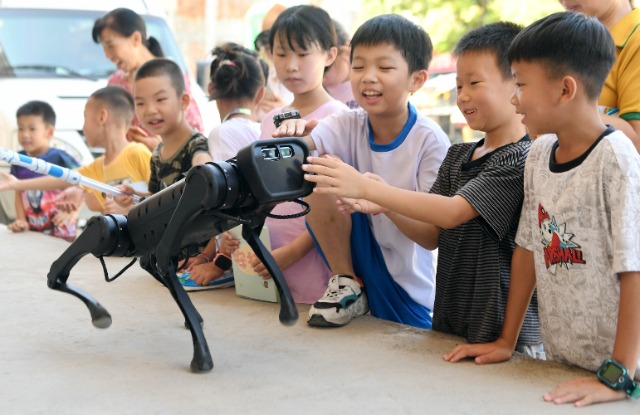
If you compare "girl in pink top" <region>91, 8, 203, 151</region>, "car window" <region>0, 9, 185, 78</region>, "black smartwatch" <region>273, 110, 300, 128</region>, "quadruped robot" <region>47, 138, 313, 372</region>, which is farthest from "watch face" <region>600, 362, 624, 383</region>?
"car window" <region>0, 9, 185, 78</region>

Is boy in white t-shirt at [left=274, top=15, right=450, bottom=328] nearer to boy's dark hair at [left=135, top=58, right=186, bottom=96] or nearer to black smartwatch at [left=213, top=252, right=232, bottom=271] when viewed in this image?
black smartwatch at [left=213, top=252, right=232, bottom=271]

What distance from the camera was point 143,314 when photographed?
329 centimetres

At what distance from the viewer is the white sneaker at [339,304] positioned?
3043 mm

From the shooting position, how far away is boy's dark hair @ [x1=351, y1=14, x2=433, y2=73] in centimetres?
308

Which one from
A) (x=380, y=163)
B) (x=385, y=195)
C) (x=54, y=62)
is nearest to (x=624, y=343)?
(x=385, y=195)

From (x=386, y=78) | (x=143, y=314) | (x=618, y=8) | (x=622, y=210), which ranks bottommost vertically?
(x=143, y=314)

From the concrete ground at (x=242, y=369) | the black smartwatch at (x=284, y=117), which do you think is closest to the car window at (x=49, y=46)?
the concrete ground at (x=242, y=369)

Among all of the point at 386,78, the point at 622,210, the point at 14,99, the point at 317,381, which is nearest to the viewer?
the point at 622,210

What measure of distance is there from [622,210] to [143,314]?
6.03ft

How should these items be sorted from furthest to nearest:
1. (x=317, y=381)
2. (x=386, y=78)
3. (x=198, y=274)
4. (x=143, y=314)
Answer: (x=198, y=274) < (x=143, y=314) < (x=386, y=78) < (x=317, y=381)

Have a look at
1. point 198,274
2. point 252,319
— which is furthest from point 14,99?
point 252,319

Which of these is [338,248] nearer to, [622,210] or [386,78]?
[386,78]

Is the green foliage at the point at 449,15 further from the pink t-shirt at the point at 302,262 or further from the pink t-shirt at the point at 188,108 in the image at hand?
the pink t-shirt at the point at 302,262

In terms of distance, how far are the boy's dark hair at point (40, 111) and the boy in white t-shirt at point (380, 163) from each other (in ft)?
10.9
